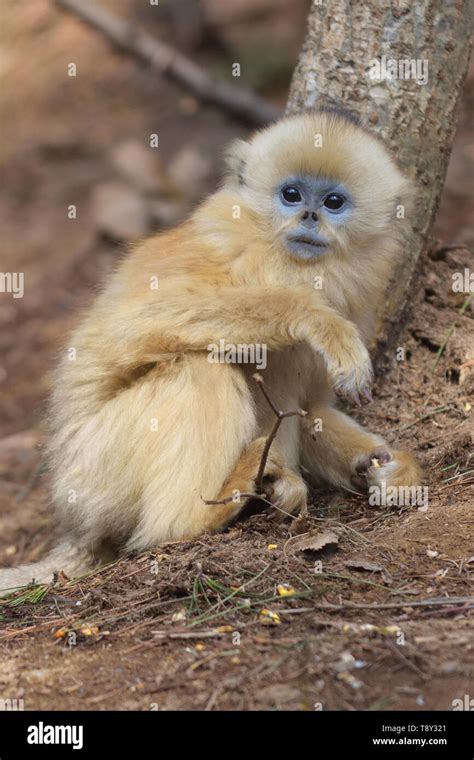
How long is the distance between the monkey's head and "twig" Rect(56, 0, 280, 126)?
23.6 ft

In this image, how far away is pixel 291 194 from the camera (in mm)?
5520

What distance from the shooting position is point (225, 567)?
4.82m

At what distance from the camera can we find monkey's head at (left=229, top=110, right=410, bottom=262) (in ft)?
17.9

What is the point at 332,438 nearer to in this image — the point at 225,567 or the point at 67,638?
the point at 225,567

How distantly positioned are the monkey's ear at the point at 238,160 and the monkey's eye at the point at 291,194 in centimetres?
34

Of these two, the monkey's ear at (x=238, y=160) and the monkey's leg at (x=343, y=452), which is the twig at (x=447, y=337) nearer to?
the monkey's leg at (x=343, y=452)

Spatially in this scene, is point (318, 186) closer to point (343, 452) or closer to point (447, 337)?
point (343, 452)

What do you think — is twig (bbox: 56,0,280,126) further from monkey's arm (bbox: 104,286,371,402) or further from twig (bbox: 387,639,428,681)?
twig (bbox: 387,639,428,681)

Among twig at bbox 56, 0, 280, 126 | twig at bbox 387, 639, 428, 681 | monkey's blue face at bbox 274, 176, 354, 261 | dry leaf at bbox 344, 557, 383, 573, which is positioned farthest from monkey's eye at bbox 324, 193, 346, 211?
twig at bbox 56, 0, 280, 126

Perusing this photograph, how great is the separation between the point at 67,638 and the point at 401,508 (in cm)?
222

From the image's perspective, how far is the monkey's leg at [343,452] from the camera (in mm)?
6000

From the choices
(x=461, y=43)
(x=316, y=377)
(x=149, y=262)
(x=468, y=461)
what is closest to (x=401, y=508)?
(x=468, y=461)

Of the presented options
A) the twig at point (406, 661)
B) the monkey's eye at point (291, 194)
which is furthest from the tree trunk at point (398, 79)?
the twig at point (406, 661)

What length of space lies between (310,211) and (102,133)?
9326 millimetres
